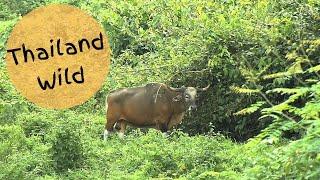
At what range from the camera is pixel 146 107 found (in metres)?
11.1

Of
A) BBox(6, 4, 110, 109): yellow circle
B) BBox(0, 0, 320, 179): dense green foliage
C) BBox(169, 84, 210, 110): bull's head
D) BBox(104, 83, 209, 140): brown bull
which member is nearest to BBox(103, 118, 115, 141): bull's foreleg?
BBox(104, 83, 209, 140): brown bull

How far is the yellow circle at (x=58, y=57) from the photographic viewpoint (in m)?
13.1

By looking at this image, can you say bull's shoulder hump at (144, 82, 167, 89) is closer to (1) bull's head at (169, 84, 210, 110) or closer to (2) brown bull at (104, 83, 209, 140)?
(2) brown bull at (104, 83, 209, 140)

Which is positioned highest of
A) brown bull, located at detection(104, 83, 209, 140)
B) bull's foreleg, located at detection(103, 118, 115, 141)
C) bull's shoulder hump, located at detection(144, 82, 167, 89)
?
bull's shoulder hump, located at detection(144, 82, 167, 89)

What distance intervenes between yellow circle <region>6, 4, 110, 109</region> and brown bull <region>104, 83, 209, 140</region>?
1.37m

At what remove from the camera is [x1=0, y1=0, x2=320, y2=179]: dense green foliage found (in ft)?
26.4

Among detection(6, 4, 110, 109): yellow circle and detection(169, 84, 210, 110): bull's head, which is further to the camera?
detection(6, 4, 110, 109): yellow circle

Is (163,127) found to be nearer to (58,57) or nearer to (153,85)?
(153,85)

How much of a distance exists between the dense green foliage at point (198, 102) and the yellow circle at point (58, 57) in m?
0.41

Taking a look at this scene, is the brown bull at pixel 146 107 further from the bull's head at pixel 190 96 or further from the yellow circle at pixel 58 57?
the yellow circle at pixel 58 57

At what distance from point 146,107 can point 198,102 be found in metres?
0.83

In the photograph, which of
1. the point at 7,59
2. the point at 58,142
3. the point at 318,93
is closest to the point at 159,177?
the point at 58,142

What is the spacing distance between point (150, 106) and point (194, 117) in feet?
2.37

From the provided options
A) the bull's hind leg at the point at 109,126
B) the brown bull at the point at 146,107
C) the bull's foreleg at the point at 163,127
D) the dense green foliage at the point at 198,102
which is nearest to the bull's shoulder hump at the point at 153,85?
the brown bull at the point at 146,107
